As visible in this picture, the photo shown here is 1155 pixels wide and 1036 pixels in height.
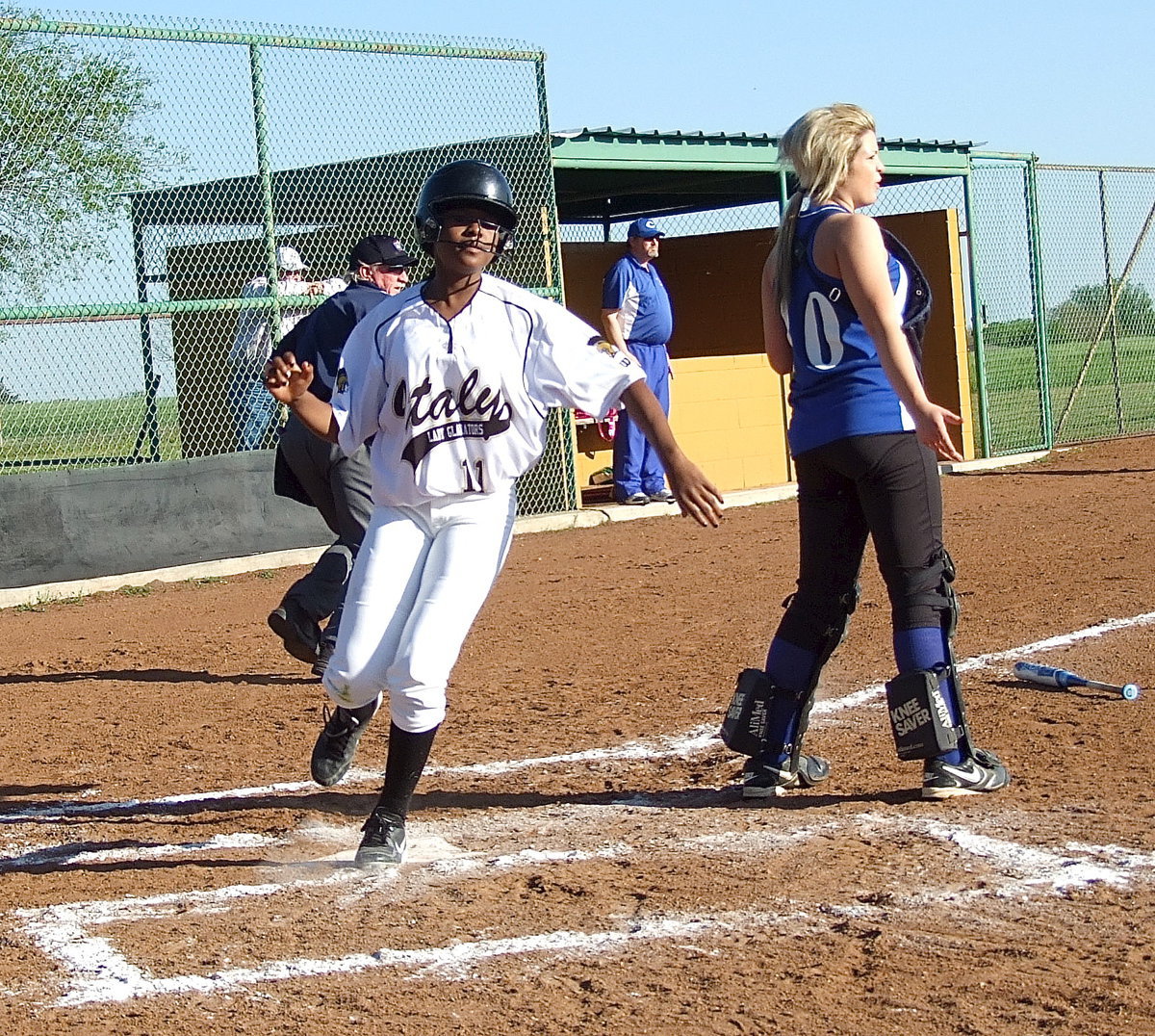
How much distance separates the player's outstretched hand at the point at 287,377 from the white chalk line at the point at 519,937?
1.29 meters

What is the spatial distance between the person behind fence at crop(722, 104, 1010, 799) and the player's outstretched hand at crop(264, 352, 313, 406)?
4.51 ft

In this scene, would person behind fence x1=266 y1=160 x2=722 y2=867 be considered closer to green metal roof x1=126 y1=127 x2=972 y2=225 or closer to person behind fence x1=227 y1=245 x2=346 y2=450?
green metal roof x1=126 y1=127 x2=972 y2=225

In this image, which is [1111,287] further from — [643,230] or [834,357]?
[834,357]

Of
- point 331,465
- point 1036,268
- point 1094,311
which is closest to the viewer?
point 331,465

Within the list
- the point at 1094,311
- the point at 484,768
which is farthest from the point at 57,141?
the point at 1094,311

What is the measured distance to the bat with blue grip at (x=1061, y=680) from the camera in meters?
5.69

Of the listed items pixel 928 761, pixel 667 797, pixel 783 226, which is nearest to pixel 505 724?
pixel 667 797

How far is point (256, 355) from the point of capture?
11188 millimetres

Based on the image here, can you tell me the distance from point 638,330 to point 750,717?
8.69 meters

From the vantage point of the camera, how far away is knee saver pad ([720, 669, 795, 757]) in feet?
15.6

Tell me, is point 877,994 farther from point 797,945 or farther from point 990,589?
point 990,589

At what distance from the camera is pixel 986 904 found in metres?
3.70

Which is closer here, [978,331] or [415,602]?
[415,602]

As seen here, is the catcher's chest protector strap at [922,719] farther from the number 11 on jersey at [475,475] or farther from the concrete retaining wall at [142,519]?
the concrete retaining wall at [142,519]
